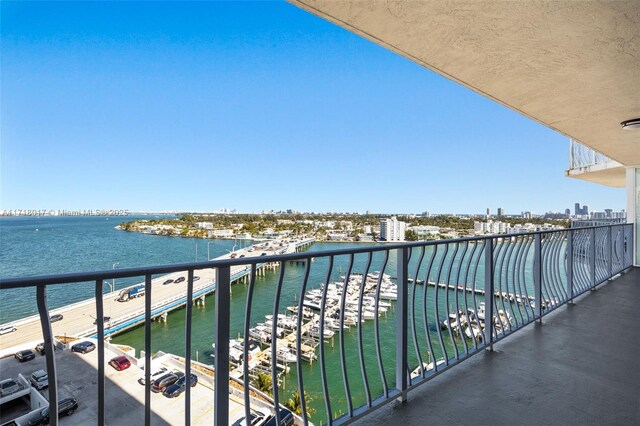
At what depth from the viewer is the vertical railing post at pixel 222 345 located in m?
1.30

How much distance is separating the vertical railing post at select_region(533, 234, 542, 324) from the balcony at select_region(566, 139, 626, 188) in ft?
20.5

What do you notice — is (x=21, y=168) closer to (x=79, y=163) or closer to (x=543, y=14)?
(x=79, y=163)

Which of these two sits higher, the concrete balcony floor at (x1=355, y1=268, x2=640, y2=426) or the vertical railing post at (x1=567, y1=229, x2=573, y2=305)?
the vertical railing post at (x1=567, y1=229, x2=573, y2=305)

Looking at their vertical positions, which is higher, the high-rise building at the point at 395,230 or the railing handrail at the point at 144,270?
the railing handrail at the point at 144,270

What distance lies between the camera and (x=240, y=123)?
154 ft

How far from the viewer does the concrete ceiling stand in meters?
1.79

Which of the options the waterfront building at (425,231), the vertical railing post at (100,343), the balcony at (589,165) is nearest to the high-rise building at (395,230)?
the waterfront building at (425,231)

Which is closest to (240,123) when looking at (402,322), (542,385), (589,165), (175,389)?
(589,165)

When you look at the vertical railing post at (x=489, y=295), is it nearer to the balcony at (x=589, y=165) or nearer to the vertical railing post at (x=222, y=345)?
the vertical railing post at (x=222, y=345)

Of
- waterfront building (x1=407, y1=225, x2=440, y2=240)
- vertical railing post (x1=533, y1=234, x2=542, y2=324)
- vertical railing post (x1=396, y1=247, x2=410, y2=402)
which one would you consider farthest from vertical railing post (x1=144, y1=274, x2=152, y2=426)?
waterfront building (x1=407, y1=225, x2=440, y2=240)

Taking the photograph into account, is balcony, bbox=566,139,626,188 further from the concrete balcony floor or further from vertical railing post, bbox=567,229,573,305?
the concrete balcony floor

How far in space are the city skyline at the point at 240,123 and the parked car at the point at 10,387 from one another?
15221 millimetres

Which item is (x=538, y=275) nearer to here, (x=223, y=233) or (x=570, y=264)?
(x=570, y=264)

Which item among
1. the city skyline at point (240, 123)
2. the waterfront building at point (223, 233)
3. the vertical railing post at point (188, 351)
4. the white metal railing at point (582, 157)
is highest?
the city skyline at point (240, 123)
